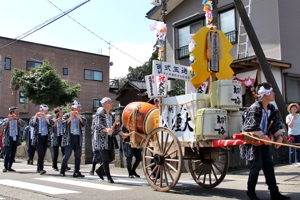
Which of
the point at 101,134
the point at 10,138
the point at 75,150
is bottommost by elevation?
the point at 75,150

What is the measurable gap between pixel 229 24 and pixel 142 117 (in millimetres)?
10171

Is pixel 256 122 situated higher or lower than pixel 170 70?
lower

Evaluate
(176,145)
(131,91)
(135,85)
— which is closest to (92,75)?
(131,91)

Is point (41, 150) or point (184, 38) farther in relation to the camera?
point (184, 38)

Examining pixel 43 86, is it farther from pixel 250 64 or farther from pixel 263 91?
pixel 263 91

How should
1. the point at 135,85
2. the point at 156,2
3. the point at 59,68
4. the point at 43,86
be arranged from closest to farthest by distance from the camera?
the point at 156,2, the point at 135,85, the point at 43,86, the point at 59,68

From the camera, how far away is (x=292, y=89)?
47.7 feet

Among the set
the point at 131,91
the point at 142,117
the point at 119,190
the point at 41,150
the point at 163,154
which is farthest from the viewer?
the point at 131,91

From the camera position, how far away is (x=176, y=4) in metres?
18.5

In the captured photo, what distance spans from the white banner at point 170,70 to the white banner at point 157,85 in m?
0.11

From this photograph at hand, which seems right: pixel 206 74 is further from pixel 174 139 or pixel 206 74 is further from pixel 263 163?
pixel 263 163

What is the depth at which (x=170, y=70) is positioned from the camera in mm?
7227

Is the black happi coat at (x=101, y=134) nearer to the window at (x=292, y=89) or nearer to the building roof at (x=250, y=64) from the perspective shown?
the building roof at (x=250, y=64)

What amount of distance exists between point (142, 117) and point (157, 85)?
83 cm
